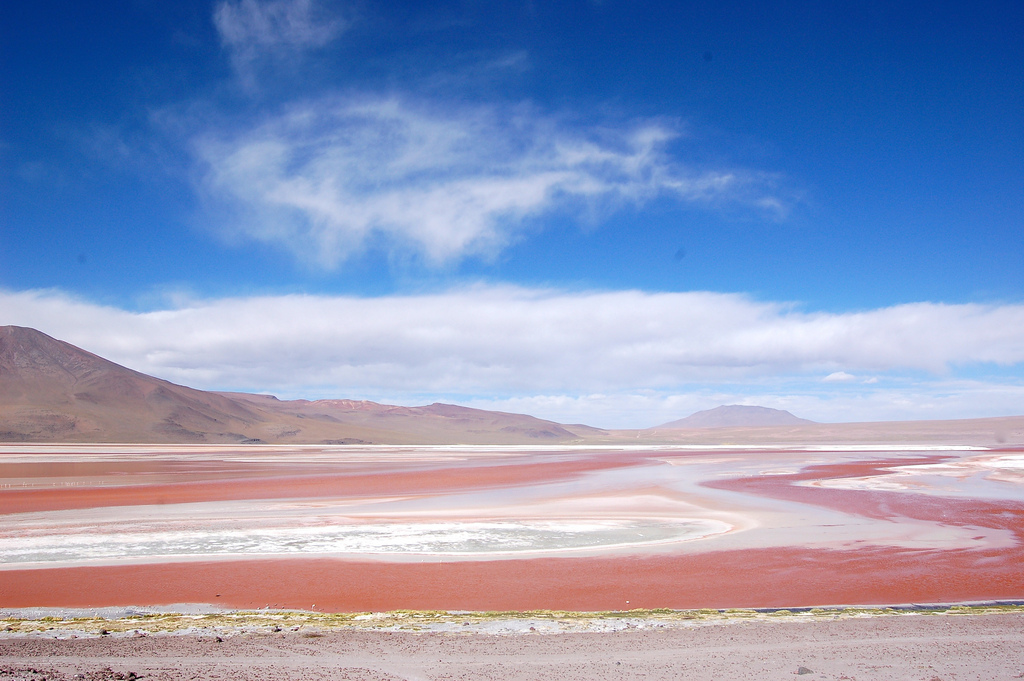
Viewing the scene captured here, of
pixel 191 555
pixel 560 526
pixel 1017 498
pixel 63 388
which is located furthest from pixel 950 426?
pixel 63 388

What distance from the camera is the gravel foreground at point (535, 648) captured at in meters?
6.69

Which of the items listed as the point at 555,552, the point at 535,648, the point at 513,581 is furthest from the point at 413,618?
the point at 555,552

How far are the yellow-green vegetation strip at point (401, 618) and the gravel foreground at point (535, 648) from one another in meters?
0.05

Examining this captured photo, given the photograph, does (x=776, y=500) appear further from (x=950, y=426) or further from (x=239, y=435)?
(x=950, y=426)

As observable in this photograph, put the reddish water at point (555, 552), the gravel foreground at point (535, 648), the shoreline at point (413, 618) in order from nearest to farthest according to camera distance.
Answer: the gravel foreground at point (535, 648)
the shoreline at point (413, 618)
the reddish water at point (555, 552)

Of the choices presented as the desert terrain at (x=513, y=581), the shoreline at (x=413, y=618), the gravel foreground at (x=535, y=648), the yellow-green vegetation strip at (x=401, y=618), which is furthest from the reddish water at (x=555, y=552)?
the gravel foreground at (x=535, y=648)

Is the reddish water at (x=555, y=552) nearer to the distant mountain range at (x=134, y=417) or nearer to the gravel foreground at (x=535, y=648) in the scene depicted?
the gravel foreground at (x=535, y=648)

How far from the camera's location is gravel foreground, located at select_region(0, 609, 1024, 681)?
669 centimetres

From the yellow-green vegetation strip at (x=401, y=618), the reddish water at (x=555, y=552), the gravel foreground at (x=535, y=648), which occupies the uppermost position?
the gravel foreground at (x=535, y=648)

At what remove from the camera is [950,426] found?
144 m

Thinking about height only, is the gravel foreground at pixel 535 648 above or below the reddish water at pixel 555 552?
above

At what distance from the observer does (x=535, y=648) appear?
24.9 feet

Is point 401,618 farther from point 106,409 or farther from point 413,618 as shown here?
point 106,409

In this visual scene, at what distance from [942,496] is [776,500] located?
6455 millimetres
